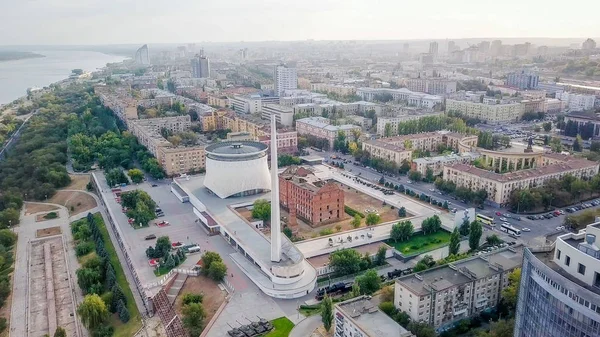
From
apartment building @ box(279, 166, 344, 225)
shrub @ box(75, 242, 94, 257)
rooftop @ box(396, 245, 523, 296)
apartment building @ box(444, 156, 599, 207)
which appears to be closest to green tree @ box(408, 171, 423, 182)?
apartment building @ box(444, 156, 599, 207)

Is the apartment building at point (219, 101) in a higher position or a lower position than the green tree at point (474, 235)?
higher

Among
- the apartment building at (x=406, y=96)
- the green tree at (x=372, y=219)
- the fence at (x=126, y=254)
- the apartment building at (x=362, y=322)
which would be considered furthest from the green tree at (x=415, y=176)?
the apartment building at (x=406, y=96)

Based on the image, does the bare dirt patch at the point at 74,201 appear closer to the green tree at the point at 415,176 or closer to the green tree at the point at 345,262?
the green tree at the point at 345,262

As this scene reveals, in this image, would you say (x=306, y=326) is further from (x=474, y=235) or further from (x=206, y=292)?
(x=474, y=235)

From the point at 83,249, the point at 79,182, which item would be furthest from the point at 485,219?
the point at 79,182

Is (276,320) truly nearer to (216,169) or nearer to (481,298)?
(481,298)
